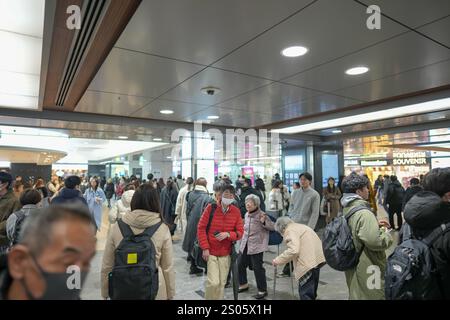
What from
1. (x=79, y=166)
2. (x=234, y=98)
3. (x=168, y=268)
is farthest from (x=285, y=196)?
(x=79, y=166)

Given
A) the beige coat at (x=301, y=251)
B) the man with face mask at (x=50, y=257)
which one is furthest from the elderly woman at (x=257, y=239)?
→ the man with face mask at (x=50, y=257)

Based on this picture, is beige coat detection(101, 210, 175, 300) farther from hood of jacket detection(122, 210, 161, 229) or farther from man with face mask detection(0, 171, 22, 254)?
man with face mask detection(0, 171, 22, 254)

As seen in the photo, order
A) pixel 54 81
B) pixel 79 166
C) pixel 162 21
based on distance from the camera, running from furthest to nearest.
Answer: pixel 79 166 < pixel 54 81 < pixel 162 21

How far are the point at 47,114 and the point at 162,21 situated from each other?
13.3ft

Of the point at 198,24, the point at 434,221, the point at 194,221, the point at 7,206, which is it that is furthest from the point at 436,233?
the point at 7,206

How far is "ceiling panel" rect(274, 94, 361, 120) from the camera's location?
4590 mm

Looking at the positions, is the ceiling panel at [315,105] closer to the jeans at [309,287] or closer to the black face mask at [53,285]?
the jeans at [309,287]

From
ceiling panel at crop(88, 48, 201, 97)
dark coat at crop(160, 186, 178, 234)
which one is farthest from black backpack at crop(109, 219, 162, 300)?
dark coat at crop(160, 186, 178, 234)

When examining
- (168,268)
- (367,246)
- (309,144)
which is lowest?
(168,268)

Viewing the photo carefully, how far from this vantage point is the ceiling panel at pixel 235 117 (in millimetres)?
5379

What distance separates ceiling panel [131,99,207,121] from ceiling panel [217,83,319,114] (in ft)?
1.80

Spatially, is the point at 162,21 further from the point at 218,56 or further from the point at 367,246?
the point at 367,246

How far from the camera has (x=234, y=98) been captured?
4469 millimetres
